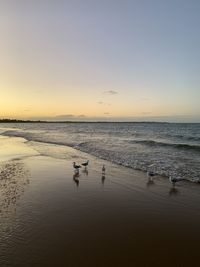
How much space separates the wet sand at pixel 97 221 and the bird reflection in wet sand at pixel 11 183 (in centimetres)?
3

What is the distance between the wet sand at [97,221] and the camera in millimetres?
6090

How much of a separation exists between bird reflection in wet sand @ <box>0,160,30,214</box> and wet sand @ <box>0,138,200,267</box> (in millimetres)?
32

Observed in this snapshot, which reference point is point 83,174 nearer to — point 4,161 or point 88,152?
point 4,161

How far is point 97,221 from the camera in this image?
7.98 m

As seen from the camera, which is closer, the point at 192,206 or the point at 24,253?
the point at 24,253

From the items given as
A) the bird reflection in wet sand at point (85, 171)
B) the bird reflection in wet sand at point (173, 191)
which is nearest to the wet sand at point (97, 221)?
the bird reflection in wet sand at point (173, 191)

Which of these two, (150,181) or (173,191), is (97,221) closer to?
(173,191)

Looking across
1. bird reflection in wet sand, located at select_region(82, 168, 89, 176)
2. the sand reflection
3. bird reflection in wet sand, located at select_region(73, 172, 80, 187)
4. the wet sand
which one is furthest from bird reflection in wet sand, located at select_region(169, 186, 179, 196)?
bird reflection in wet sand, located at select_region(82, 168, 89, 176)

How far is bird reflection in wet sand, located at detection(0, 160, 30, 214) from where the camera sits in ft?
29.9

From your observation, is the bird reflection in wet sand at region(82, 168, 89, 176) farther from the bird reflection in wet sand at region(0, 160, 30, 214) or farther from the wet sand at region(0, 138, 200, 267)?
the bird reflection in wet sand at region(0, 160, 30, 214)

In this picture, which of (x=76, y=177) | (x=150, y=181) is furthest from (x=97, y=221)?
(x=76, y=177)

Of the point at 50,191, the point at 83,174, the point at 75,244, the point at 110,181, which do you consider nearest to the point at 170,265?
the point at 75,244

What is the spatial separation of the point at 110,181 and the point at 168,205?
3.60 meters

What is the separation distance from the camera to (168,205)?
9.64 meters
